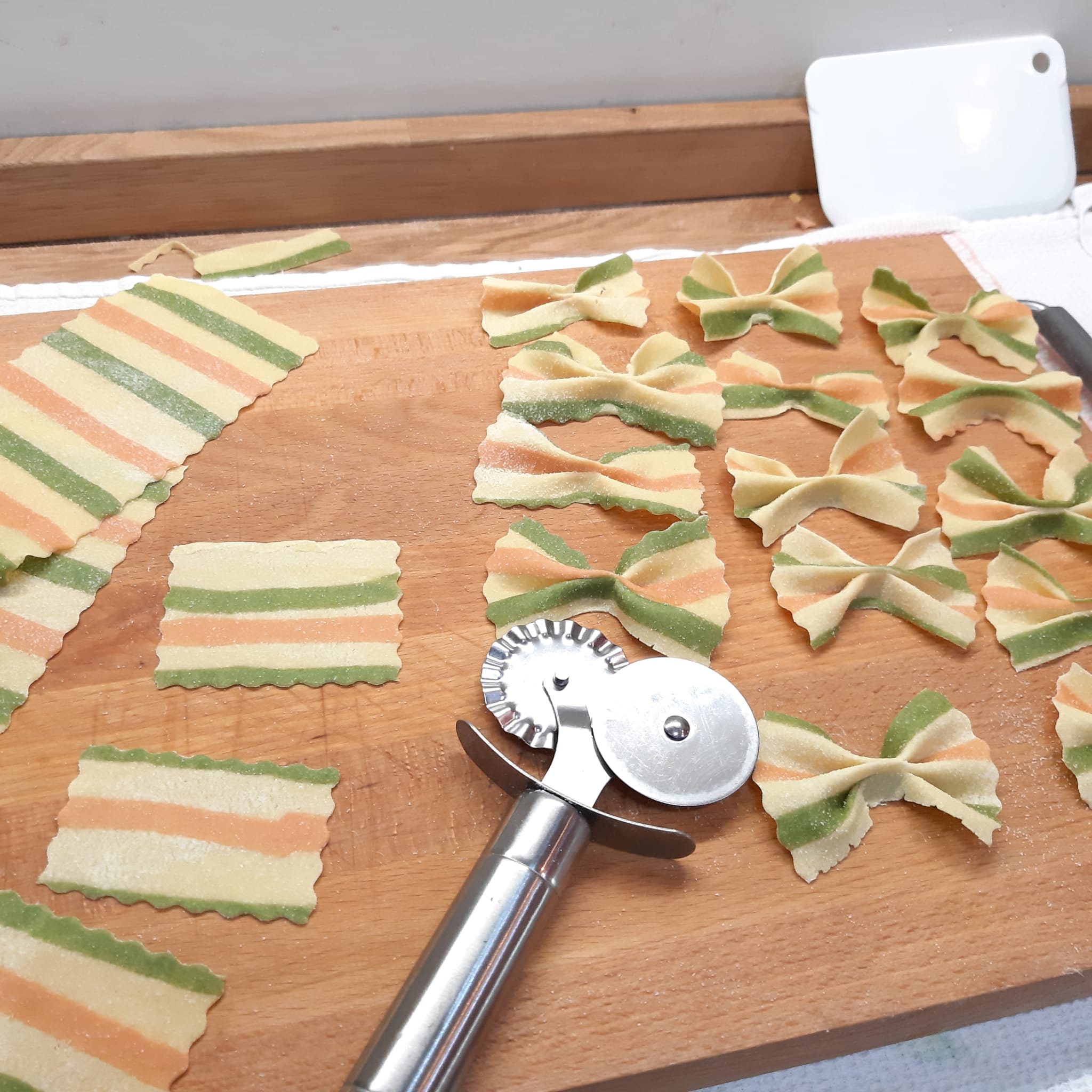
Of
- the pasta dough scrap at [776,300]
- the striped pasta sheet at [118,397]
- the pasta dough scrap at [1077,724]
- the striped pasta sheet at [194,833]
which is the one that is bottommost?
the pasta dough scrap at [1077,724]

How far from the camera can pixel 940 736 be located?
63 centimetres

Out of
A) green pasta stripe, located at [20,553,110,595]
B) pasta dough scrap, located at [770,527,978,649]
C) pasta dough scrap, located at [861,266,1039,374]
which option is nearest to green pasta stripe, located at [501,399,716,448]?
pasta dough scrap, located at [770,527,978,649]

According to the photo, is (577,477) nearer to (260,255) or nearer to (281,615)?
(281,615)

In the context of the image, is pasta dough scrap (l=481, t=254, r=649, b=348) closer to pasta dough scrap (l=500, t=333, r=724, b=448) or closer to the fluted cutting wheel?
pasta dough scrap (l=500, t=333, r=724, b=448)

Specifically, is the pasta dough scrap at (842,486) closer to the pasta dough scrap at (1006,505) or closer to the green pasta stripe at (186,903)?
the pasta dough scrap at (1006,505)

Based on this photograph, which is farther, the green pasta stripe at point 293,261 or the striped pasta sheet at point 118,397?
the green pasta stripe at point 293,261

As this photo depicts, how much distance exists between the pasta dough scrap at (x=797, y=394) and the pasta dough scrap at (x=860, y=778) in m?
0.27

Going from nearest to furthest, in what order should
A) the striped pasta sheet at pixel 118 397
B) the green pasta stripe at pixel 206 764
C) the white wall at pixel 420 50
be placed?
the green pasta stripe at pixel 206 764
the striped pasta sheet at pixel 118 397
the white wall at pixel 420 50

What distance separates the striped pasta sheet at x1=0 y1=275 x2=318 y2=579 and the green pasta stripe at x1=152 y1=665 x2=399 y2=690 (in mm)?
129

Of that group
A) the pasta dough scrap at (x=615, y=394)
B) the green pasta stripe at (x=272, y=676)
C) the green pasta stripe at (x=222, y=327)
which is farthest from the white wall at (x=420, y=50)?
the green pasta stripe at (x=272, y=676)

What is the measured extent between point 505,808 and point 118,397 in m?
0.43

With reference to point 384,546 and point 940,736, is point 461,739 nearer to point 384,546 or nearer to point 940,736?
point 384,546

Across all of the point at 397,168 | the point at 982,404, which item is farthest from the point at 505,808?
the point at 397,168

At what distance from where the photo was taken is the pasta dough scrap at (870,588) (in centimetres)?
68
